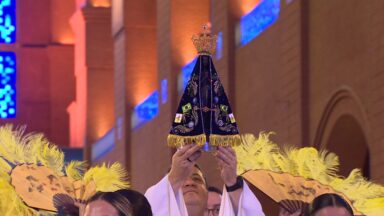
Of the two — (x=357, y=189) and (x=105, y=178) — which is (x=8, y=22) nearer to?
(x=105, y=178)

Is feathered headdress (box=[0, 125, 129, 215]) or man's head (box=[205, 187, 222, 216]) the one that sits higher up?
feathered headdress (box=[0, 125, 129, 215])

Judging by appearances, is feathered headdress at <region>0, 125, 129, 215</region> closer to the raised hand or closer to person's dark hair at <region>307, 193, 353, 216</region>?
the raised hand

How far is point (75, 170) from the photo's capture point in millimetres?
8156

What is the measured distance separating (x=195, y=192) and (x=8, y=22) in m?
30.4

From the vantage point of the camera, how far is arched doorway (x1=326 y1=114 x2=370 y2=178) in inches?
687

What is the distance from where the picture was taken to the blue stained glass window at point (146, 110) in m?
26.7

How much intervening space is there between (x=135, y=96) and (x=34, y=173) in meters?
20.9

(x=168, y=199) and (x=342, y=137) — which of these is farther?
(x=342, y=137)

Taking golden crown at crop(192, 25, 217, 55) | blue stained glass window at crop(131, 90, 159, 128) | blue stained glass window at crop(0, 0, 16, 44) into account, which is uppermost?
blue stained glass window at crop(0, 0, 16, 44)

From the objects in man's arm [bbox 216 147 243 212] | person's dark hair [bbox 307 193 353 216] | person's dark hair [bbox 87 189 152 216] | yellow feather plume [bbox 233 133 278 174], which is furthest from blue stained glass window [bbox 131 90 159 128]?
person's dark hair [bbox 87 189 152 216]

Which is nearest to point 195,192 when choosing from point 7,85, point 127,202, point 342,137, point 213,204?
point 213,204

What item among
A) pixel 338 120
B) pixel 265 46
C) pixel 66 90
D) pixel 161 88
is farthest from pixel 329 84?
pixel 66 90

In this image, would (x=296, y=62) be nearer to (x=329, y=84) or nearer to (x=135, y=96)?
(x=329, y=84)

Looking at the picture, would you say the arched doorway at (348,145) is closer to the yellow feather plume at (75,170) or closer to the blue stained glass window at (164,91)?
the blue stained glass window at (164,91)
